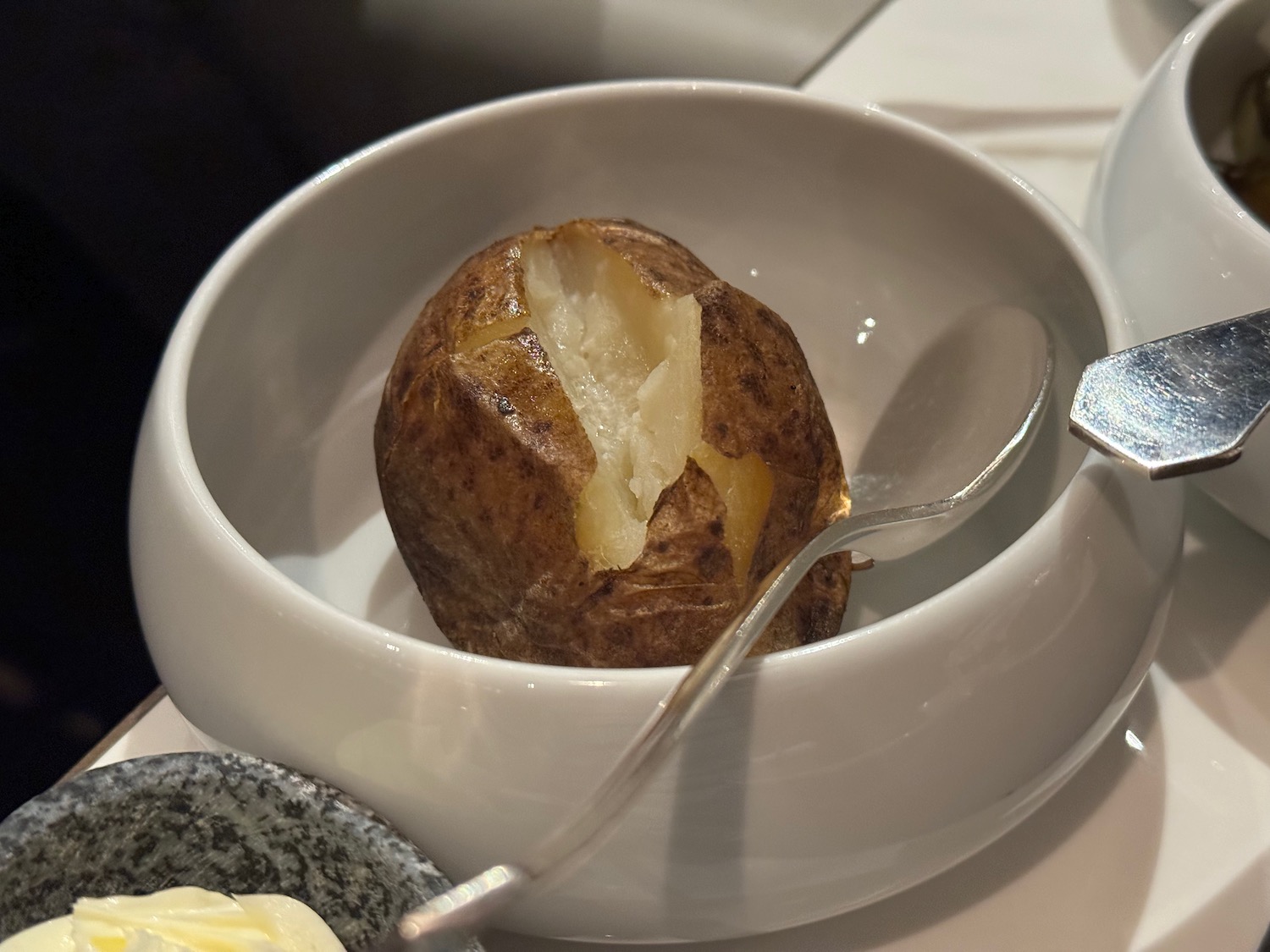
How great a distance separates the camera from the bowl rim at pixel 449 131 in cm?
32

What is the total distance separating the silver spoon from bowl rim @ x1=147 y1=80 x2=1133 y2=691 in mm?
15

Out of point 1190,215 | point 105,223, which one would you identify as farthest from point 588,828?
point 105,223

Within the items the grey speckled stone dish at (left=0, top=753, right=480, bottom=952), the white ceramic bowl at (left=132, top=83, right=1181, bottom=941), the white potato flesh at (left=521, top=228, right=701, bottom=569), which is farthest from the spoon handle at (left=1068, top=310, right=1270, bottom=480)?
the grey speckled stone dish at (left=0, top=753, right=480, bottom=952)

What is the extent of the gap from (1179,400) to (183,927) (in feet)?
1.17

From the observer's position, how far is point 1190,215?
0.48 m

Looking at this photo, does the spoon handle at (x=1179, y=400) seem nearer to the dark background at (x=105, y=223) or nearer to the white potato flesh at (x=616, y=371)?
the white potato flesh at (x=616, y=371)

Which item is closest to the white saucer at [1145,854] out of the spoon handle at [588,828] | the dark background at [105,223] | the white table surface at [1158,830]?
the white table surface at [1158,830]

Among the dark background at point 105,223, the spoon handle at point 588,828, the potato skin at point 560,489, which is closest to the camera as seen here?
the spoon handle at point 588,828

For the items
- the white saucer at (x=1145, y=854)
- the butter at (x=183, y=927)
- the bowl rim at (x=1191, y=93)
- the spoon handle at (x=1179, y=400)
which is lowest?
the white saucer at (x=1145, y=854)

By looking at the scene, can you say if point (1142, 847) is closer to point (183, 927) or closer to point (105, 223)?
point (183, 927)

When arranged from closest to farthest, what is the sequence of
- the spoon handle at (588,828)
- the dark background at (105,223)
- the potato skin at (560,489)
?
1. the spoon handle at (588,828)
2. the potato skin at (560,489)
3. the dark background at (105,223)

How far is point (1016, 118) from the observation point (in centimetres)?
78

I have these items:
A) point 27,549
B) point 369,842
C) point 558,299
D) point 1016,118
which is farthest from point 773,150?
point 27,549

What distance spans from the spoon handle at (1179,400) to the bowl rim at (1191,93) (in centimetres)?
9
